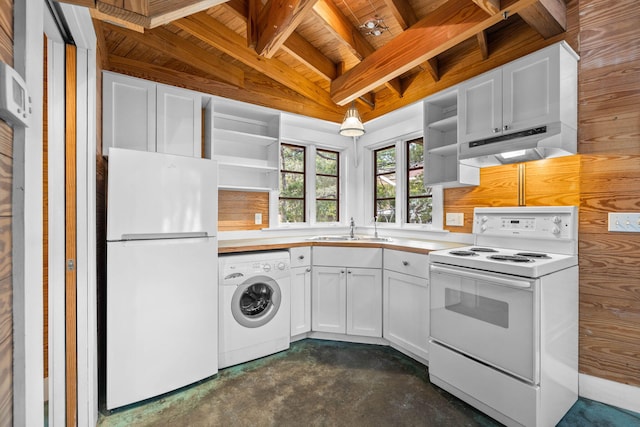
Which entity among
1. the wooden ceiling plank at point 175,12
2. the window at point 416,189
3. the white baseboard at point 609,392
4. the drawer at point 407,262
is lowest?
the white baseboard at point 609,392

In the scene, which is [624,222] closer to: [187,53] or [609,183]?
[609,183]

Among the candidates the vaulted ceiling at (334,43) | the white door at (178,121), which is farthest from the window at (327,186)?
the white door at (178,121)

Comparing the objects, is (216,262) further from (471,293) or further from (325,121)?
(325,121)

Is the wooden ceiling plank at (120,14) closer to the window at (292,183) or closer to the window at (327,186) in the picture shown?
the window at (292,183)

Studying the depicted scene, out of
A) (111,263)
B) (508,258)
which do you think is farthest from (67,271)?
(508,258)

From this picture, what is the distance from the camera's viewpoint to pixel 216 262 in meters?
2.16

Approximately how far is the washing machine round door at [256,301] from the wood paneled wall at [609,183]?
2.14 metres

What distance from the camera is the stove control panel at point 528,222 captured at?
1970 mm

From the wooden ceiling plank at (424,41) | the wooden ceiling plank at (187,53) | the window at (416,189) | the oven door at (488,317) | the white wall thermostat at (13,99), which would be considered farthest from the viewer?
the window at (416,189)

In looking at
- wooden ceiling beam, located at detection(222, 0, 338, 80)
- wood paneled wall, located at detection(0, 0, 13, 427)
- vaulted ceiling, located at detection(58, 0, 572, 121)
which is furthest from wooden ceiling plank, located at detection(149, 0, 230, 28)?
wooden ceiling beam, located at detection(222, 0, 338, 80)

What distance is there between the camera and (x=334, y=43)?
2656mm

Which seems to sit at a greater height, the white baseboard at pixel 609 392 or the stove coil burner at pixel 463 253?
the stove coil burner at pixel 463 253

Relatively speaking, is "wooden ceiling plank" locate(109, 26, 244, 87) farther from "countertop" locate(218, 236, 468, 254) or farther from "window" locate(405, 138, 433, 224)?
"window" locate(405, 138, 433, 224)

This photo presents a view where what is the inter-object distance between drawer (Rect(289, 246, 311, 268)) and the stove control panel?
1.41m
